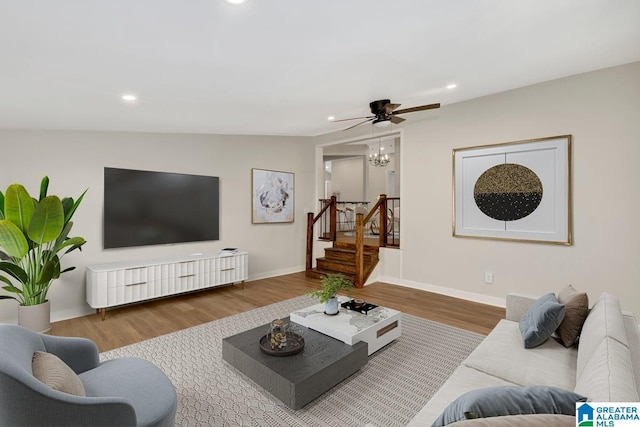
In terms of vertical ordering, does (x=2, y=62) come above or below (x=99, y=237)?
above

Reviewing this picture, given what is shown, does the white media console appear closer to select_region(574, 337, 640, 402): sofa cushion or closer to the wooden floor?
the wooden floor

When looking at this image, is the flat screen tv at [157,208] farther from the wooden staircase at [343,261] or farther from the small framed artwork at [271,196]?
the wooden staircase at [343,261]

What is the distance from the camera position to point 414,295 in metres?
4.83

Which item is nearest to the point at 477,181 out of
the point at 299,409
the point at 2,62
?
the point at 299,409

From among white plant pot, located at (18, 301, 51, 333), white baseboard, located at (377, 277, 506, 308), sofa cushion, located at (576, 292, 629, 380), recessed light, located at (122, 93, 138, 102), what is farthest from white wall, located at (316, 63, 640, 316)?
white plant pot, located at (18, 301, 51, 333)

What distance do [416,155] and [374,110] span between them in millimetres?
1665

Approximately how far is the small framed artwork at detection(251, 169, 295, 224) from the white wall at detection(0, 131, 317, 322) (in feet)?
0.40

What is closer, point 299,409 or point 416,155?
point 299,409

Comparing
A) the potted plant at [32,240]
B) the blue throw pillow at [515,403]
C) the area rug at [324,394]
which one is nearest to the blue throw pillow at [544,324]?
the area rug at [324,394]

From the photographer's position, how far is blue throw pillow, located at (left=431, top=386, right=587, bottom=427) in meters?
1.07

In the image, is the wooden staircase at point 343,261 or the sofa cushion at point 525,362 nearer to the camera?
the sofa cushion at point 525,362

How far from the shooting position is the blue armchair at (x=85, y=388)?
121 centimetres

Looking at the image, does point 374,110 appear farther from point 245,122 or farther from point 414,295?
point 414,295

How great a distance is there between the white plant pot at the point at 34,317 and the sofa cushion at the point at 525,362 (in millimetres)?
4157
